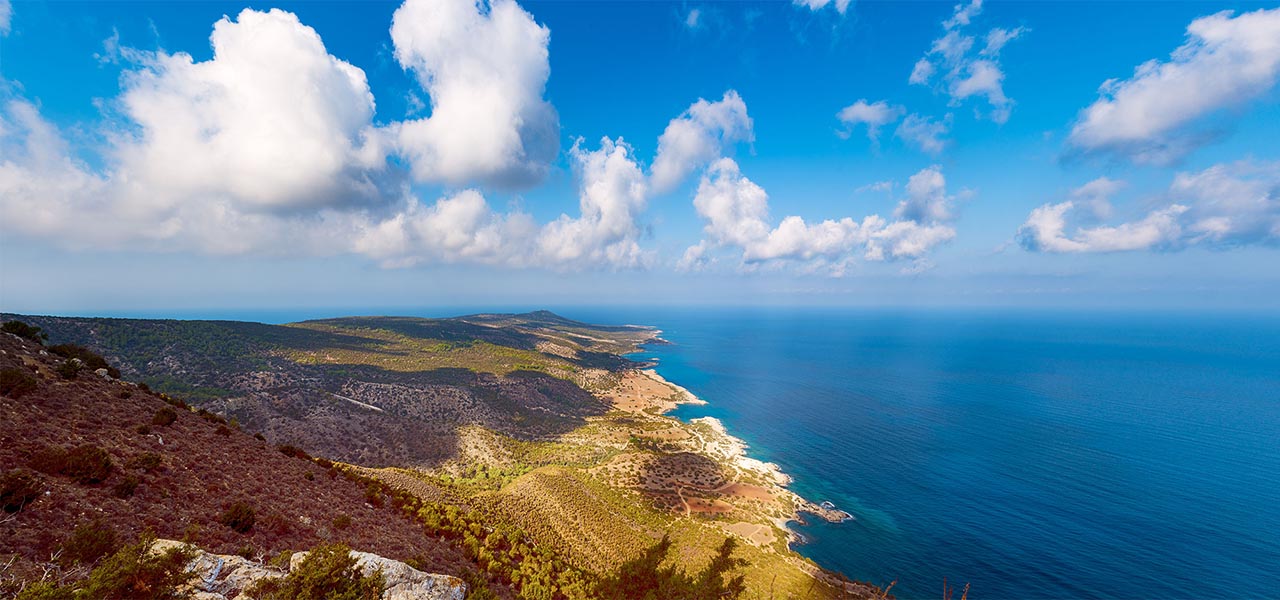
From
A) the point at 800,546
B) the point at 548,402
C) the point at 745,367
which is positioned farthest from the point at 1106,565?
the point at 745,367

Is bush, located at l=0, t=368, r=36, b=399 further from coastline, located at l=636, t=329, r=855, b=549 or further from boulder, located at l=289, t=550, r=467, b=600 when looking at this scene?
coastline, located at l=636, t=329, r=855, b=549

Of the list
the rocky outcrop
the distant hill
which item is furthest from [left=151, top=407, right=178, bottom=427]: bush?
the distant hill

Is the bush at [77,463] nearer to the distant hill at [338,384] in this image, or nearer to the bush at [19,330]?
the bush at [19,330]

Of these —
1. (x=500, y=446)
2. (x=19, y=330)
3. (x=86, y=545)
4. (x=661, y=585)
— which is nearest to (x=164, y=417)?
(x=86, y=545)

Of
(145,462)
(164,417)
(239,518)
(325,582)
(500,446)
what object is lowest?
(500,446)

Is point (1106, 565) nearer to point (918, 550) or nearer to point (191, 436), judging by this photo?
point (918, 550)

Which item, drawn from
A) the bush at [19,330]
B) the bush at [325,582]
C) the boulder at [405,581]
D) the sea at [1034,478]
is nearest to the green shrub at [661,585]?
the boulder at [405,581]

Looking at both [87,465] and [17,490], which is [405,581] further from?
[87,465]

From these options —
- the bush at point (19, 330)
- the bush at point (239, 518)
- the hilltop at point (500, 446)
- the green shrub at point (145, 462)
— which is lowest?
the hilltop at point (500, 446)
